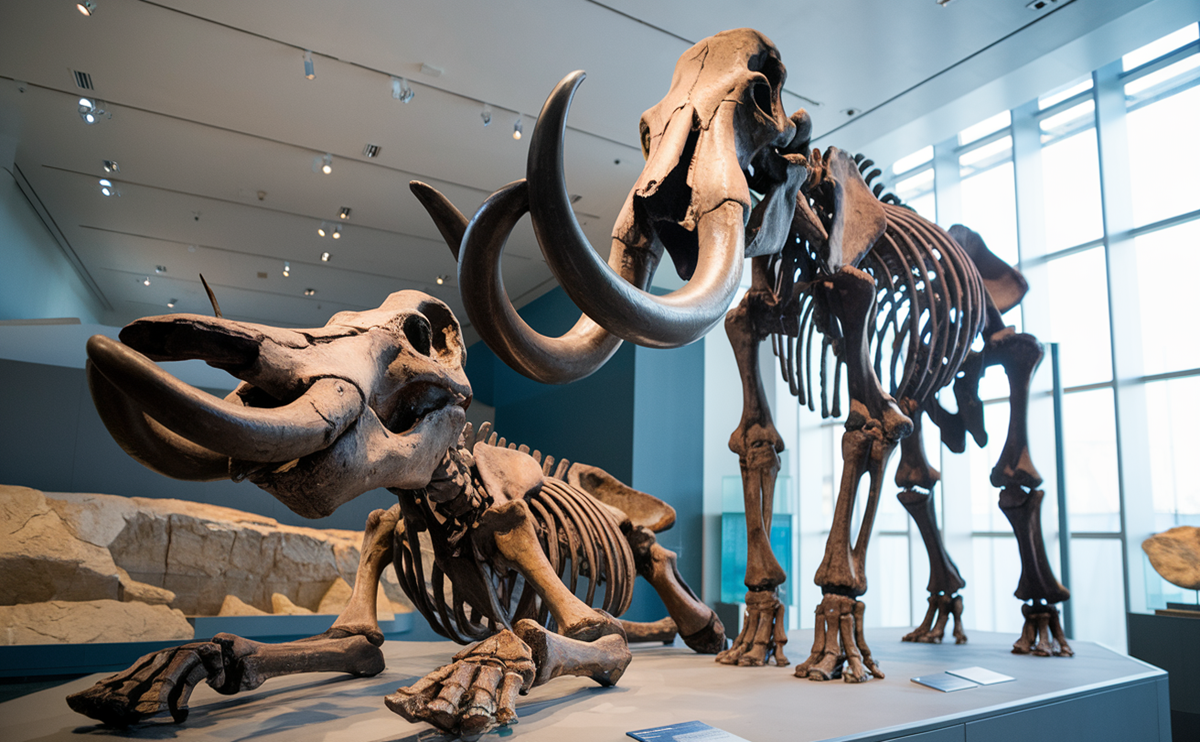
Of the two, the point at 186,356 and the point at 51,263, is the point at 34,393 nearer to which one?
the point at 51,263

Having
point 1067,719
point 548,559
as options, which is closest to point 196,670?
point 548,559

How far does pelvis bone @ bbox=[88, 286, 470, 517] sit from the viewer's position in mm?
1195

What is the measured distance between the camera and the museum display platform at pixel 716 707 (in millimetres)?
1789

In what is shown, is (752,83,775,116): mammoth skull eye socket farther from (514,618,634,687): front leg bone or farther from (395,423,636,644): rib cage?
(514,618,634,687): front leg bone

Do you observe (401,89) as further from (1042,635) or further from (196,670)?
(1042,635)

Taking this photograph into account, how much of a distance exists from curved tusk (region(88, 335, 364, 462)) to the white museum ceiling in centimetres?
442

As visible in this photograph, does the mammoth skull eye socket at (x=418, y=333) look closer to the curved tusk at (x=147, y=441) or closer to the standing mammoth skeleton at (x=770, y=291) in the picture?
the standing mammoth skeleton at (x=770, y=291)

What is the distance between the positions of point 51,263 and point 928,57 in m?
8.47

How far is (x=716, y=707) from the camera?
85.7 inches

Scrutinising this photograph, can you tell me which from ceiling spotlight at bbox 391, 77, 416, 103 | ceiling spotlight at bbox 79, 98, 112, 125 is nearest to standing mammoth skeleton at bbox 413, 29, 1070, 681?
ceiling spotlight at bbox 391, 77, 416, 103

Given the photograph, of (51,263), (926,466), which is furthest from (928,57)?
(51,263)

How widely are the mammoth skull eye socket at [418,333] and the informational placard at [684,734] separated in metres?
1.07

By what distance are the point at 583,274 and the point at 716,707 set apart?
1.41 metres

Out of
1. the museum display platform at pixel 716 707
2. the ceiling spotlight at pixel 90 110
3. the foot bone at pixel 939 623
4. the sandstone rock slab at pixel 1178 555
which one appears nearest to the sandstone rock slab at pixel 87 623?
the museum display platform at pixel 716 707
